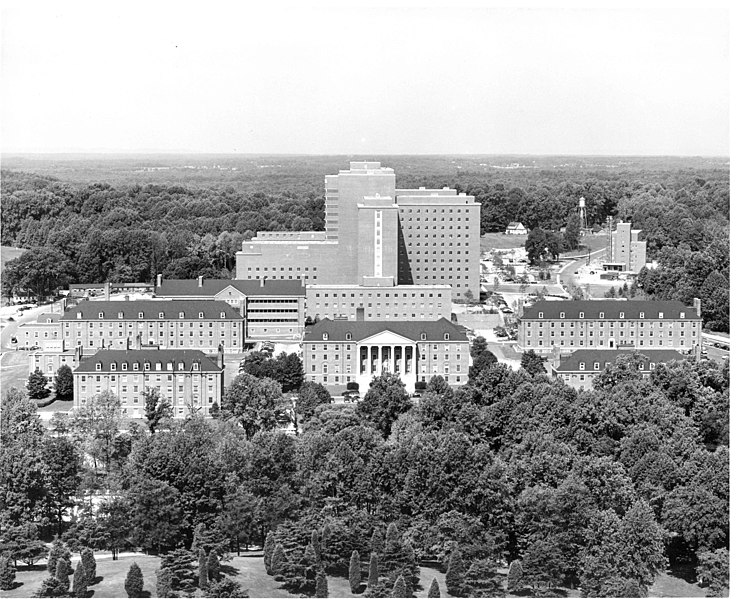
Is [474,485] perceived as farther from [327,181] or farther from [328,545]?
[327,181]

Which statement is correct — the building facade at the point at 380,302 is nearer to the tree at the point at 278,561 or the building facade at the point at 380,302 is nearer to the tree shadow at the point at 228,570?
the tree shadow at the point at 228,570

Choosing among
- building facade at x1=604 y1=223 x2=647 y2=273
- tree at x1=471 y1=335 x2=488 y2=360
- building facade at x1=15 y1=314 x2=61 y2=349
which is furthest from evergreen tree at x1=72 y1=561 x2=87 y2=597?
building facade at x1=604 y1=223 x2=647 y2=273

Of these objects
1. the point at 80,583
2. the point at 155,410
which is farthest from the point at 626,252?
the point at 80,583

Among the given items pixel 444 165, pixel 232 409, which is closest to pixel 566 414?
pixel 232 409

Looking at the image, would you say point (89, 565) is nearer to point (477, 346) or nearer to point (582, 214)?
point (477, 346)

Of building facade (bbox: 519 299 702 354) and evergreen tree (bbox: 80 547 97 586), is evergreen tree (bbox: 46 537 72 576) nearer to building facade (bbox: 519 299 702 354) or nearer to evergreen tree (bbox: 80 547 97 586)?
evergreen tree (bbox: 80 547 97 586)

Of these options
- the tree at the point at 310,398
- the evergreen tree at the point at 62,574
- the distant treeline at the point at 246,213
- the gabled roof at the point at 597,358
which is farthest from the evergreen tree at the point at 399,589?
the distant treeline at the point at 246,213
